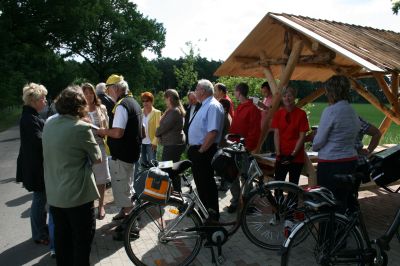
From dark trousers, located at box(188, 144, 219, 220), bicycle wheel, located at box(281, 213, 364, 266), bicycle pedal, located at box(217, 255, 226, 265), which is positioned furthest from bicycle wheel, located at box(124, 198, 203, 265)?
bicycle wheel, located at box(281, 213, 364, 266)

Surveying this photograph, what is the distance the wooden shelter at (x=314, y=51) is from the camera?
4516mm

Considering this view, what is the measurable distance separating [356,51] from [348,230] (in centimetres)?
225

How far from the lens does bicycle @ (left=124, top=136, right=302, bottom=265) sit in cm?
378

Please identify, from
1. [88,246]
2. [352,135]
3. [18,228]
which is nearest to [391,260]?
[352,135]

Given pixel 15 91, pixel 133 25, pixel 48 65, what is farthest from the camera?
pixel 133 25

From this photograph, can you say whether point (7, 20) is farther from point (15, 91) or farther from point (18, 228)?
point (18, 228)

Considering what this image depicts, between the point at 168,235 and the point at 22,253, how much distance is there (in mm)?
1937

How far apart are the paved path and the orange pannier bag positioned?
0.99 metres

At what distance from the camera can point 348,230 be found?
332 cm

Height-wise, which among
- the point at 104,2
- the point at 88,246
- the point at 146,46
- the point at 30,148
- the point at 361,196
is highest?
the point at 104,2

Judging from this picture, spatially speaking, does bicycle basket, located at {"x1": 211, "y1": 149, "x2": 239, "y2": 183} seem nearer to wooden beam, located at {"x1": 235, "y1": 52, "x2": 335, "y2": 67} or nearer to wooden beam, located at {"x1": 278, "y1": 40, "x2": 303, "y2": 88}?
wooden beam, located at {"x1": 278, "y1": 40, "x2": 303, "y2": 88}

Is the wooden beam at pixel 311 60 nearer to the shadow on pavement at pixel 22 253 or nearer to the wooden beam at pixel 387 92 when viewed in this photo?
the wooden beam at pixel 387 92

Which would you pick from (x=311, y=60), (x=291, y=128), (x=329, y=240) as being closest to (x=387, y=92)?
(x=311, y=60)

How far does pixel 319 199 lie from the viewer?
333 cm
